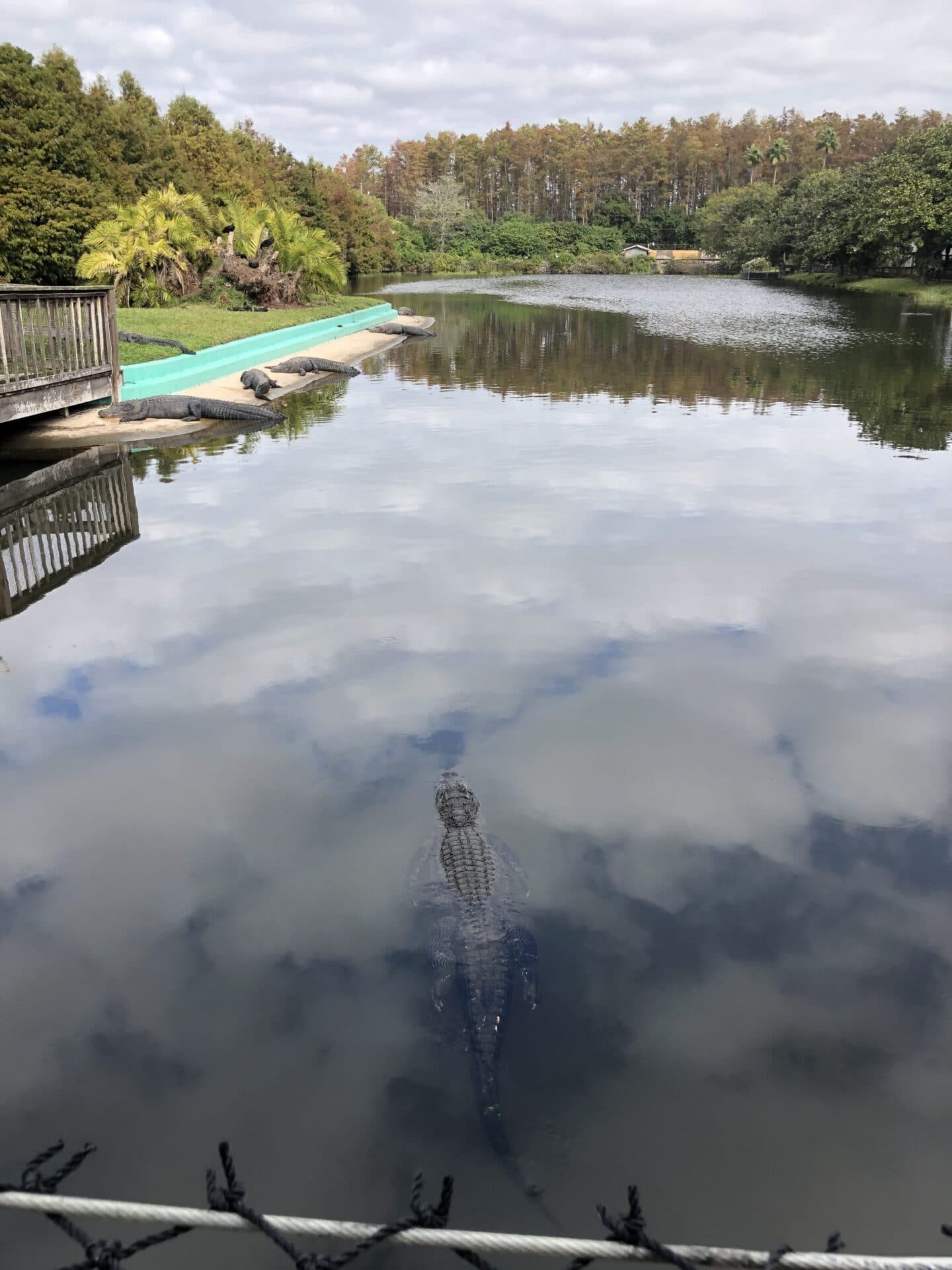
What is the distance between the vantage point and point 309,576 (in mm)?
7297

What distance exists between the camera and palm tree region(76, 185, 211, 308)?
25734 mm

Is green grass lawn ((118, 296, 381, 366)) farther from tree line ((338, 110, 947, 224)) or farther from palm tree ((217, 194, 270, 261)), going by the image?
tree line ((338, 110, 947, 224))

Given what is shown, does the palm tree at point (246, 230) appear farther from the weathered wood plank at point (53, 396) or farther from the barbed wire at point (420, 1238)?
the barbed wire at point (420, 1238)

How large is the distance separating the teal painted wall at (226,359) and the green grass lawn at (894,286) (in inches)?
1059

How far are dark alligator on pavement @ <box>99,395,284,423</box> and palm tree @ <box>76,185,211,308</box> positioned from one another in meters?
13.7

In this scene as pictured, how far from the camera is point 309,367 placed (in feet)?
62.5

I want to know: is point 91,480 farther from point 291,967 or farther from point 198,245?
point 198,245

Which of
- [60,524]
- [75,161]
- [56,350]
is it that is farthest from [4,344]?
[75,161]

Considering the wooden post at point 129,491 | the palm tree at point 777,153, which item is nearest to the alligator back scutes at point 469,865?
the wooden post at point 129,491

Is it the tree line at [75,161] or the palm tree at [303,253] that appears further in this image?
the palm tree at [303,253]

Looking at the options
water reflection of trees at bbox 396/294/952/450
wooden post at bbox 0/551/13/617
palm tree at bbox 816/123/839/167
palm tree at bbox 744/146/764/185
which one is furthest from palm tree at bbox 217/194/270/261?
palm tree at bbox 744/146/764/185

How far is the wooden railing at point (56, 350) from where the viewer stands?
1107 cm

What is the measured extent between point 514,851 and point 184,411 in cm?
1147

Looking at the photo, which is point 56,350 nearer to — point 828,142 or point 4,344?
point 4,344
